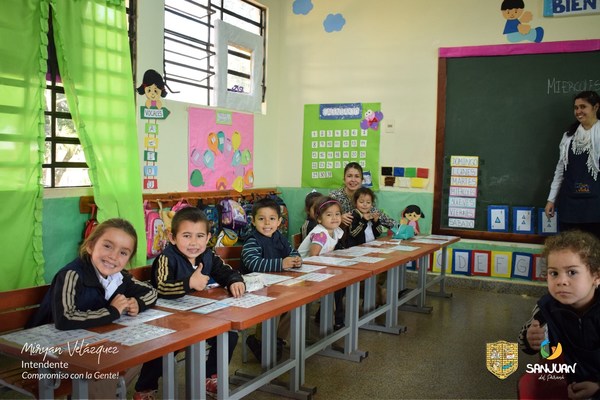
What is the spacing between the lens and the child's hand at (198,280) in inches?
92.9

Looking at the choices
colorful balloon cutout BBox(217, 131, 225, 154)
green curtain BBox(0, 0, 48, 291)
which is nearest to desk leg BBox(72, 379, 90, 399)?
green curtain BBox(0, 0, 48, 291)

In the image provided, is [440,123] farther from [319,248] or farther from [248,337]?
[248,337]

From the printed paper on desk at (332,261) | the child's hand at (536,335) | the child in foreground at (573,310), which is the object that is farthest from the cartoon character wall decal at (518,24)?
the child's hand at (536,335)

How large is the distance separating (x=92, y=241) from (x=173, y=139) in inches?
110

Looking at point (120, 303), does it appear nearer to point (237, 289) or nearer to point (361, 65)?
point (237, 289)

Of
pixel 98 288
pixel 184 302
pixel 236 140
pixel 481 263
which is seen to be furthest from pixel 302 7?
pixel 98 288

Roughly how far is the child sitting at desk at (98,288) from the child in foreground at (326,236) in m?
1.76

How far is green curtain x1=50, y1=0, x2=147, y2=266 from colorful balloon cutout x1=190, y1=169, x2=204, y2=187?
0.88 metres

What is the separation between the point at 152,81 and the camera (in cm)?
454

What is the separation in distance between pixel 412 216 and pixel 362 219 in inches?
46.6

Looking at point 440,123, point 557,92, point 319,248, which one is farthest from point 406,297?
point 557,92

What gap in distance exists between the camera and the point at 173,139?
4824mm

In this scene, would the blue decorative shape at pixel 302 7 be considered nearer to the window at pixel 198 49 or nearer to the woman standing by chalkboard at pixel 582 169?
the window at pixel 198 49

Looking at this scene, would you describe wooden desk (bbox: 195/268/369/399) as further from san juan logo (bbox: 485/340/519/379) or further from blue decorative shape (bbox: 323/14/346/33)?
blue decorative shape (bbox: 323/14/346/33)
